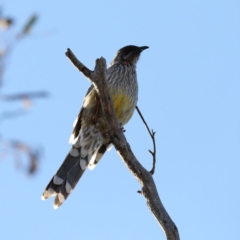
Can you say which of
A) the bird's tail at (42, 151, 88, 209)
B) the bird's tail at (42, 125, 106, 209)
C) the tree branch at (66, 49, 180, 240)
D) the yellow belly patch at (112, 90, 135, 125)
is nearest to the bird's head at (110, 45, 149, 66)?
the yellow belly patch at (112, 90, 135, 125)

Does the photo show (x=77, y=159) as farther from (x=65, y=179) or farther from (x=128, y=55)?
(x=128, y=55)

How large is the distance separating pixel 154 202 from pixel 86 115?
8.24 feet

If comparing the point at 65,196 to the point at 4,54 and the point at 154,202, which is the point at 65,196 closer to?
the point at 154,202

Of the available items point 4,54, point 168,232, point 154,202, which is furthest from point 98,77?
point 4,54

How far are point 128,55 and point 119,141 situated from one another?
3.06 meters

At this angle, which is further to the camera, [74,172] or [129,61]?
[129,61]

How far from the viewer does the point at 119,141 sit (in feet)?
12.8

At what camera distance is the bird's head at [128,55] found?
6727mm

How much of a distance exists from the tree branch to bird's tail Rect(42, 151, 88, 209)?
1.67 metres

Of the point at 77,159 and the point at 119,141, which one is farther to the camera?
the point at 77,159

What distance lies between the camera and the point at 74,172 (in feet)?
18.9

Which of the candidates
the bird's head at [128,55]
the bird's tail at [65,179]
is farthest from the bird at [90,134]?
the bird's head at [128,55]

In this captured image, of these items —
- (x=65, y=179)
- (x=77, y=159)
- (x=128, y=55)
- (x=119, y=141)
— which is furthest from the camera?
(x=128, y=55)

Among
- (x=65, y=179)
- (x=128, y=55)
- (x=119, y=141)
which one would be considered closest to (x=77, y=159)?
(x=65, y=179)
